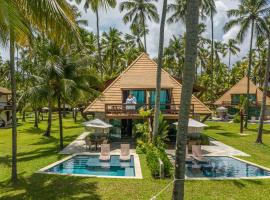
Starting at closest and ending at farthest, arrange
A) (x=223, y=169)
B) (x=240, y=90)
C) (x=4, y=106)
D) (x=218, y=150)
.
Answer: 1. (x=223, y=169)
2. (x=218, y=150)
3. (x=4, y=106)
4. (x=240, y=90)

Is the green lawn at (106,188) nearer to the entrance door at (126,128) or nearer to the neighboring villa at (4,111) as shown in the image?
the entrance door at (126,128)

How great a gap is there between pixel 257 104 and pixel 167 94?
84.2 feet

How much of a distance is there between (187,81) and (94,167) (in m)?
11.0

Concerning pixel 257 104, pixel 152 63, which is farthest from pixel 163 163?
pixel 257 104

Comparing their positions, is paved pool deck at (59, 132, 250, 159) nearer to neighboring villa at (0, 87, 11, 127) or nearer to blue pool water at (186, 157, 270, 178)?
blue pool water at (186, 157, 270, 178)

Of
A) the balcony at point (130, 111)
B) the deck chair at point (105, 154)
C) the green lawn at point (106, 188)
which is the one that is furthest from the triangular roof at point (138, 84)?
the green lawn at point (106, 188)

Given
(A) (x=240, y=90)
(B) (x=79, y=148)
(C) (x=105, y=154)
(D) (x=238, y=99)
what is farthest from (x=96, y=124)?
(A) (x=240, y=90)

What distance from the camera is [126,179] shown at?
1403 centimetres

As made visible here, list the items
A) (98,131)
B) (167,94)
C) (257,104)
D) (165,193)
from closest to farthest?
(165,193) < (98,131) < (167,94) < (257,104)

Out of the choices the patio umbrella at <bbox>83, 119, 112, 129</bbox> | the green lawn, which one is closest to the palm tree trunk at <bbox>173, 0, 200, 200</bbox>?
the green lawn

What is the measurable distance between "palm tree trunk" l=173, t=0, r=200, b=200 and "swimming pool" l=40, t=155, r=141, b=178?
7492 millimetres

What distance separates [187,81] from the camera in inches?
281

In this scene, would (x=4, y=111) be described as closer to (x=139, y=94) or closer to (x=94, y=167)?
(x=139, y=94)

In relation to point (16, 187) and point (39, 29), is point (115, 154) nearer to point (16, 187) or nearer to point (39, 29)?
point (16, 187)
